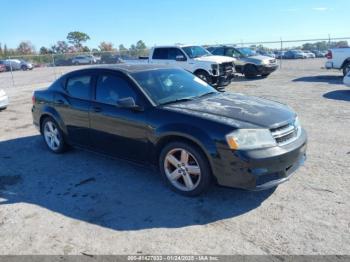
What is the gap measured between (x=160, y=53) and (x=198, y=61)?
1.99 meters

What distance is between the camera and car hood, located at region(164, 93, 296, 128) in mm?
3924

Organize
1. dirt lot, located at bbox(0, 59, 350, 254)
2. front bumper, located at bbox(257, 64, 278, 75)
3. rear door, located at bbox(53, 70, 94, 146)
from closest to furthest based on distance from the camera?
dirt lot, located at bbox(0, 59, 350, 254) < rear door, located at bbox(53, 70, 94, 146) < front bumper, located at bbox(257, 64, 278, 75)

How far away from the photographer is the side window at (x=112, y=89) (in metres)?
4.72

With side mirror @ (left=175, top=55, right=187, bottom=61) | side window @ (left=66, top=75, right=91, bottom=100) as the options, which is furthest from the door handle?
side mirror @ (left=175, top=55, right=187, bottom=61)

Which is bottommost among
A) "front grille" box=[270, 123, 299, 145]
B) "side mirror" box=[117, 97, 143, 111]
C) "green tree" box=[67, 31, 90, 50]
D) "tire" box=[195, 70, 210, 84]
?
"front grille" box=[270, 123, 299, 145]

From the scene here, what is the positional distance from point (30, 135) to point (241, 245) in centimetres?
598

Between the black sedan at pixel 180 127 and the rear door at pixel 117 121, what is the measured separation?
0.01 metres

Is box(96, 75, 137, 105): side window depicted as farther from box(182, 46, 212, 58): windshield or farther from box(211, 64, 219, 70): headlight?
box(182, 46, 212, 58): windshield

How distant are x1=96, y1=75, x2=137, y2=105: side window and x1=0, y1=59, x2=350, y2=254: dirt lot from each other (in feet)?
3.63

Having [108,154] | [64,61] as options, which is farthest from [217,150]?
[64,61]

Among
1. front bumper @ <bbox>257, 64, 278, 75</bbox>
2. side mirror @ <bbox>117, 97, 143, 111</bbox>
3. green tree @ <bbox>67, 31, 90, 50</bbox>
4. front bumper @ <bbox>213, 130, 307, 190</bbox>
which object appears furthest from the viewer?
green tree @ <bbox>67, 31, 90, 50</bbox>

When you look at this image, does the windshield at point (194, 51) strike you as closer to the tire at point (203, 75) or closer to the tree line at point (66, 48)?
the tire at point (203, 75)

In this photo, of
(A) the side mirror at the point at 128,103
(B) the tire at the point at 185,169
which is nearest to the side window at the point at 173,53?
(A) the side mirror at the point at 128,103

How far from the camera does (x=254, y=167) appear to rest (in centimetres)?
366
